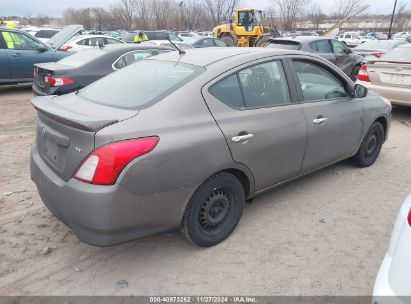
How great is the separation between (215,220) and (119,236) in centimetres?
87

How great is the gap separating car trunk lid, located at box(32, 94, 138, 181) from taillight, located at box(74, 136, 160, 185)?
2.9 inches

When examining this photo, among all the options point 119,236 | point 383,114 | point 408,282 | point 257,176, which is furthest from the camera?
point 383,114

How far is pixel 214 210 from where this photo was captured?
119 inches

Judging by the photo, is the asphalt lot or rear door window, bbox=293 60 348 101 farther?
rear door window, bbox=293 60 348 101

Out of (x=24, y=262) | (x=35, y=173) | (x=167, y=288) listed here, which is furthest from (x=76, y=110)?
(x=167, y=288)

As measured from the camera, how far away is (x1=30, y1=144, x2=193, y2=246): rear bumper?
2373 mm

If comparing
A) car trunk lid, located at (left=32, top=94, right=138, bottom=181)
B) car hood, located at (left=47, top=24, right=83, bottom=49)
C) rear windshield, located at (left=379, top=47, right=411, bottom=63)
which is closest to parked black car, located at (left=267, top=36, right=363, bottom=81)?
rear windshield, located at (left=379, top=47, right=411, bottom=63)

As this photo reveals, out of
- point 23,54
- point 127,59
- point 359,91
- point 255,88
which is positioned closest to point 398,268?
point 255,88

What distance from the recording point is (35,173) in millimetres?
3006

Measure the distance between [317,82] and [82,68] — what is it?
14.1ft

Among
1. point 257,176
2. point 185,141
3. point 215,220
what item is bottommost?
point 215,220

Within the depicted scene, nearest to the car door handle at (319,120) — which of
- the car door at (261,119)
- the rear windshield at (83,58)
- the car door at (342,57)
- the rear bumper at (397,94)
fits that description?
the car door at (261,119)

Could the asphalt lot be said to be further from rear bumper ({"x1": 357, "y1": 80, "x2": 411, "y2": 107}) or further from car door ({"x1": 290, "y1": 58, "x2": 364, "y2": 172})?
rear bumper ({"x1": 357, "y1": 80, "x2": 411, "y2": 107})

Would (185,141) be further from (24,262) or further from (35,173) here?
(24,262)
